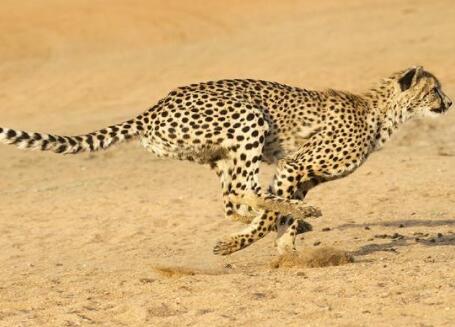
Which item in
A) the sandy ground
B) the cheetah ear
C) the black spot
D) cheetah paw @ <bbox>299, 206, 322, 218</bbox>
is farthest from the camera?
the cheetah ear

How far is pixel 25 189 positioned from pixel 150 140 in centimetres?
525

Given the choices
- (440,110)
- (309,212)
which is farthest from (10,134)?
(440,110)

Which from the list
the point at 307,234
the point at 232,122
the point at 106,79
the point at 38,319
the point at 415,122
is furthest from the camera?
the point at 106,79

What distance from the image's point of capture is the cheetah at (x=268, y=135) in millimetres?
8852

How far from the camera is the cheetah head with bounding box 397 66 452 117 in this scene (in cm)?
985

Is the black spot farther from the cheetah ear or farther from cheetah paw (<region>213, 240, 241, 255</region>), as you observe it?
the cheetah ear

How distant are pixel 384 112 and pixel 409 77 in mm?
379

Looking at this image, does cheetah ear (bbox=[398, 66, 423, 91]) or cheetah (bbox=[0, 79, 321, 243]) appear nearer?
cheetah (bbox=[0, 79, 321, 243])

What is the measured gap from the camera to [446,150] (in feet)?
47.5

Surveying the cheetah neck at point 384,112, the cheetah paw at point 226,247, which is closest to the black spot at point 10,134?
the cheetah paw at point 226,247

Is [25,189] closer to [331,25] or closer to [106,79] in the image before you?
[106,79]

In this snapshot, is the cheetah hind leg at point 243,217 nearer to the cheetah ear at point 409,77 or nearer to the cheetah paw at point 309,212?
the cheetah paw at point 309,212

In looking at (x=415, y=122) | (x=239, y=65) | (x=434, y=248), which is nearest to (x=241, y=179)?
(x=434, y=248)

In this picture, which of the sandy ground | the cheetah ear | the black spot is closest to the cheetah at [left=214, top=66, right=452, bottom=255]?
the cheetah ear
